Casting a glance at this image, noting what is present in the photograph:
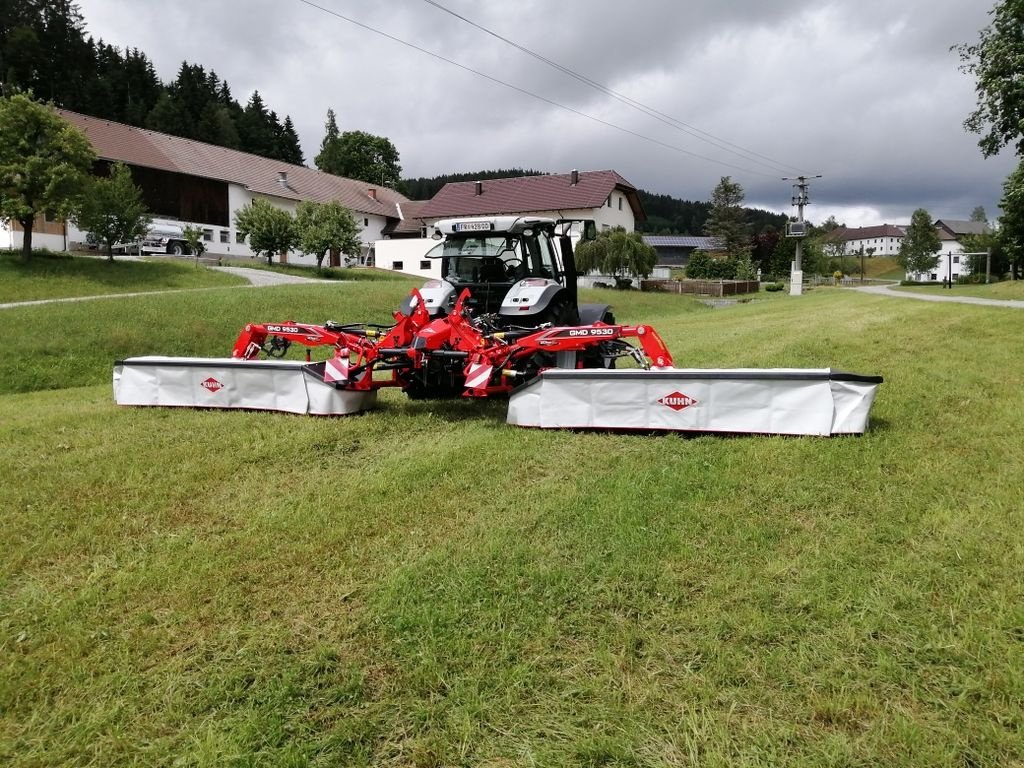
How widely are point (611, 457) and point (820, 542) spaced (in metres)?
1.98

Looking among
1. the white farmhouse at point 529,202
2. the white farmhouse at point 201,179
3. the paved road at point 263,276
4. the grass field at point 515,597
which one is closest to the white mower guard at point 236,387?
the grass field at point 515,597

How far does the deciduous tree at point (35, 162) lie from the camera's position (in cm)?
2597

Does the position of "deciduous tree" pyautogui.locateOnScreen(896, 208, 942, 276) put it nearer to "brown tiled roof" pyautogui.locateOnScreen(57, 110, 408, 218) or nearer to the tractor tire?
"brown tiled roof" pyautogui.locateOnScreen(57, 110, 408, 218)

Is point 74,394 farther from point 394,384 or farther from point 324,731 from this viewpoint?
point 324,731

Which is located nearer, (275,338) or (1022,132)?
(275,338)

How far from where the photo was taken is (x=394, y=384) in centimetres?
789

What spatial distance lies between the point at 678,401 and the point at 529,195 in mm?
52878

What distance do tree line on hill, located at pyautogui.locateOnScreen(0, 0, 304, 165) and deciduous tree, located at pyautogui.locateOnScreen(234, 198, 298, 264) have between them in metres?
40.5

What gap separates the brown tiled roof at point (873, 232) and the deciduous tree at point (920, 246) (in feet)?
209

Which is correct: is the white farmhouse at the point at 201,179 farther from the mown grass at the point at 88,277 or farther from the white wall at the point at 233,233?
the mown grass at the point at 88,277

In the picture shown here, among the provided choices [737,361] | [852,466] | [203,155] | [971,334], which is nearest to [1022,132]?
[971,334]

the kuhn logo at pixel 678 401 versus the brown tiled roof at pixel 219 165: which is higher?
the brown tiled roof at pixel 219 165

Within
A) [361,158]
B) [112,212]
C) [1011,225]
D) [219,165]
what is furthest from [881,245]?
[112,212]

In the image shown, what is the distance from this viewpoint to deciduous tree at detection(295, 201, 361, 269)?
1553 inches
